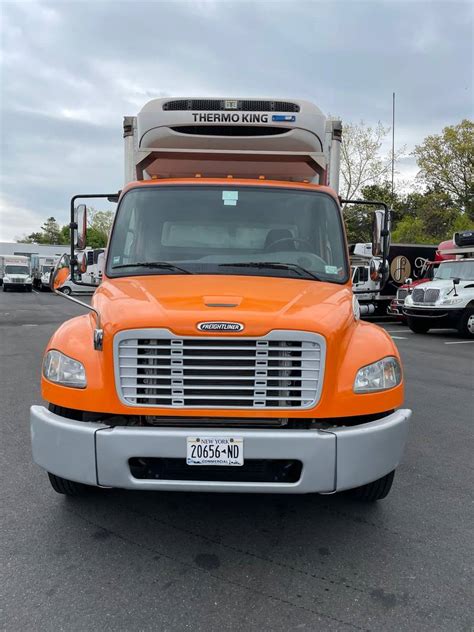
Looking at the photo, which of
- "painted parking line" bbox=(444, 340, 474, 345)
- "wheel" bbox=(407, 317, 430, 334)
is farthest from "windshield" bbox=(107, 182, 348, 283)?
"wheel" bbox=(407, 317, 430, 334)

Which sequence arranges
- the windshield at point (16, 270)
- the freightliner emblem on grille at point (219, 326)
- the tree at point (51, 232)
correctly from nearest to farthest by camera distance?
the freightliner emblem on grille at point (219, 326), the windshield at point (16, 270), the tree at point (51, 232)

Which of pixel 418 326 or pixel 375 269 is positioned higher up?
pixel 375 269

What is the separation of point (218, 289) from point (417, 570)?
79.4 inches

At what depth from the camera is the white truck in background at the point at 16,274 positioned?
43594 mm

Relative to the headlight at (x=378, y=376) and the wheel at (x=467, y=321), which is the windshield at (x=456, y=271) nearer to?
the wheel at (x=467, y=321)

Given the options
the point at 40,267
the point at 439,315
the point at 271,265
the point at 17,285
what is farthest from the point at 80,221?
the point at 40,267

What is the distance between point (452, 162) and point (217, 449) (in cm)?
4229

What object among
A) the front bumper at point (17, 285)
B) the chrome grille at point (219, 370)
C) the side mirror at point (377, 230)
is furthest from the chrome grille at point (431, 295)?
the front bumper at point (17, 285)

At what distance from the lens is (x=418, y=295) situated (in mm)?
15477

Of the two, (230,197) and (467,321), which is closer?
(230,197)

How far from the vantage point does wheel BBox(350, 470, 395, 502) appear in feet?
11.8

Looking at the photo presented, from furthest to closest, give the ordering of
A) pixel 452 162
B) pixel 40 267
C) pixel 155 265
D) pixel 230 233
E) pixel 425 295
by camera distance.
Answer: pixel 40 267 → pixel 452 162 → pixel 425 295 → pixel 230 233 → pixel 155 265

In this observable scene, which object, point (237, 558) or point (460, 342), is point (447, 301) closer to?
point (460, 342)

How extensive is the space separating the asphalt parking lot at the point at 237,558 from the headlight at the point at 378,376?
98 centimetres
